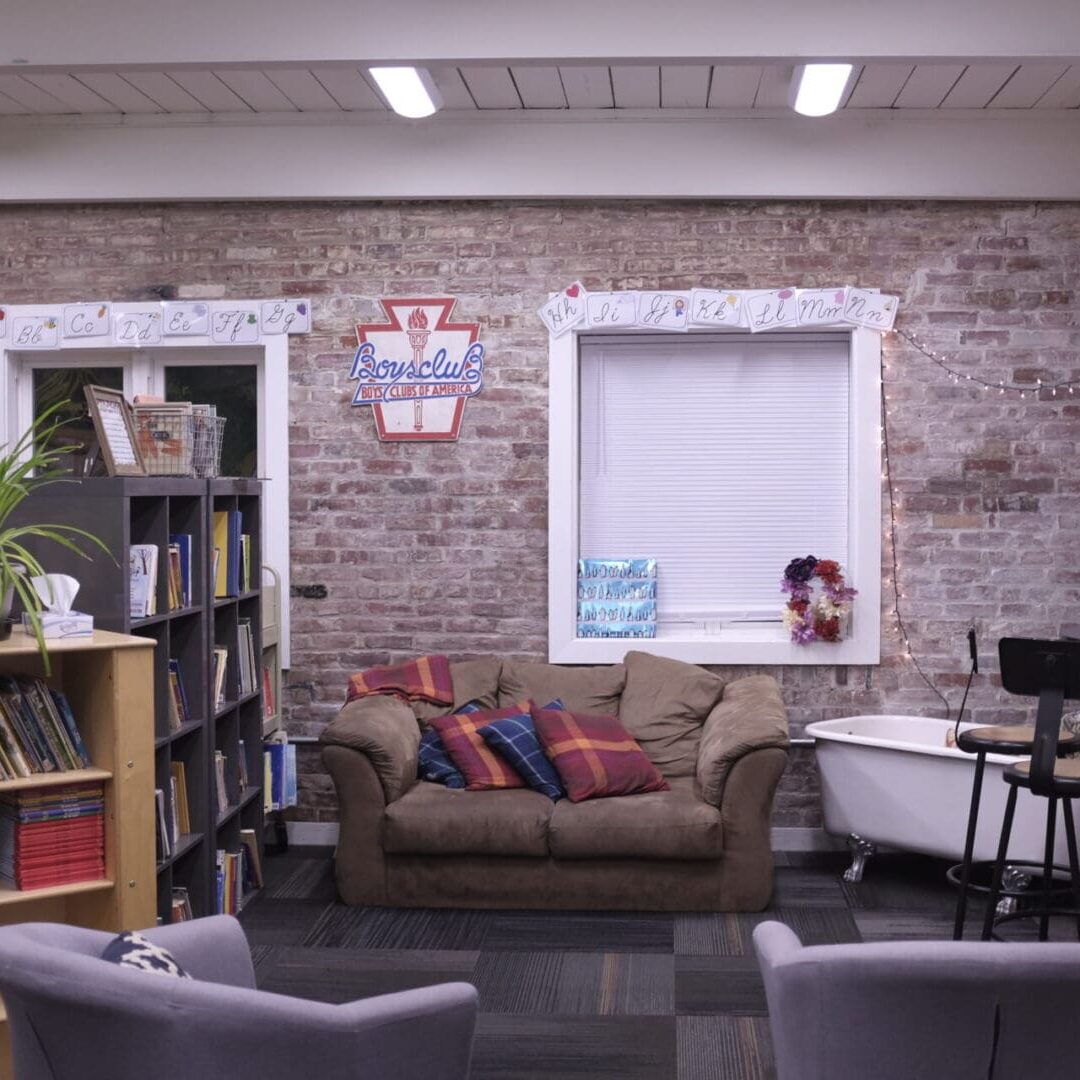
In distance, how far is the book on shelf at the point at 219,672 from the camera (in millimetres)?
4742

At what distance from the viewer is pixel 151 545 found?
13.7 ft

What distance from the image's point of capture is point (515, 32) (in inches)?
168

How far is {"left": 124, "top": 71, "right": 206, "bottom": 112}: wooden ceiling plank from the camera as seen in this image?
17.0 ft

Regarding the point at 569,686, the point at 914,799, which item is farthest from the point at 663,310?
the point at 914,799

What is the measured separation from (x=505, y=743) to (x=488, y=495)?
119cm

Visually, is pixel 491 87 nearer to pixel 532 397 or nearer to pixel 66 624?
pixel 532 397

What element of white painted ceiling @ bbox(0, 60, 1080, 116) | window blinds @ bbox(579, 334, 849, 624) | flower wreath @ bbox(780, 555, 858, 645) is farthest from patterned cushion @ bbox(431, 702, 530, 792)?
white painted ceiling @ bbox(0, 60, 1080, 116)

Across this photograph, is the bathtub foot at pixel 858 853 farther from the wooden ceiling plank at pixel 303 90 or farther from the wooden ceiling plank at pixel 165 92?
the wooden ceiling plank at pixel 165 92

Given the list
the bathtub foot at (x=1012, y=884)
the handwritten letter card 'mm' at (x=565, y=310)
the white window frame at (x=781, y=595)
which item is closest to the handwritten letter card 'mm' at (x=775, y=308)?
the white window frame at (x=781, y=595)

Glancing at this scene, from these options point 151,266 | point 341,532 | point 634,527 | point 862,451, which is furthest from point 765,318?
point 151,266

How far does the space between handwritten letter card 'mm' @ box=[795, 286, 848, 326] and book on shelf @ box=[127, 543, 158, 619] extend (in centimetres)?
296

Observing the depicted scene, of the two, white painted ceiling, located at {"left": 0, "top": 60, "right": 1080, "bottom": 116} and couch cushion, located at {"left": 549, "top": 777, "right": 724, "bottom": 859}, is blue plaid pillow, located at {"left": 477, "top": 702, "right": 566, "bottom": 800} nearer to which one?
couch cushion, located at {"left": 549, "top": 777, "right": 724, "bottom": 859}

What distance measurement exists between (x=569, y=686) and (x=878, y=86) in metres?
2.73

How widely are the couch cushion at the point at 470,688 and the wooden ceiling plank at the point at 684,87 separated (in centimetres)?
247
